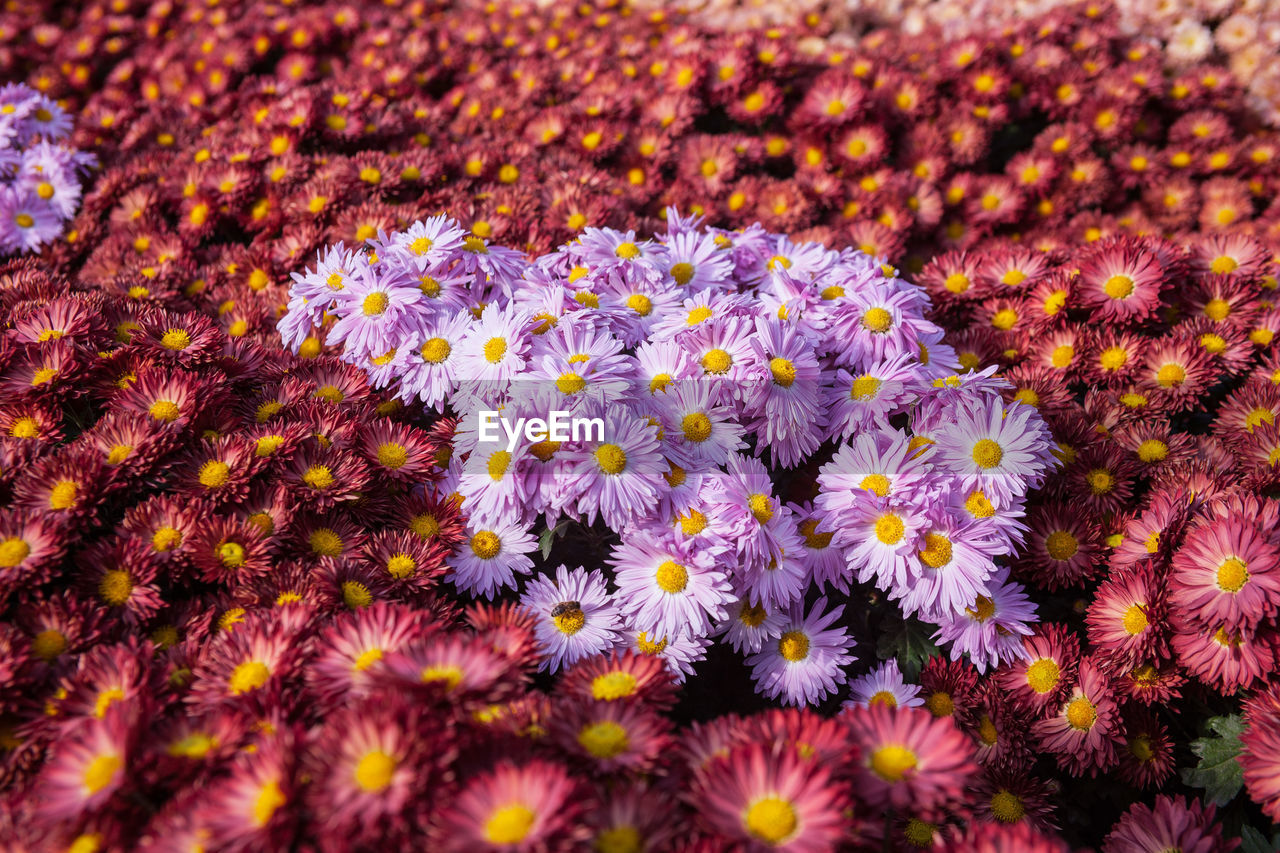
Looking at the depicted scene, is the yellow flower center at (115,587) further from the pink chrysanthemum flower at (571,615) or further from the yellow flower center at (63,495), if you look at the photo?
the pink chrysanthemum flower at (571,615)

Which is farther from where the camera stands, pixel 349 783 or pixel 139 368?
pixel 139 368

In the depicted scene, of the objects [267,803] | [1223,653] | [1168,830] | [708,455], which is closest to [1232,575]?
[1223,653]

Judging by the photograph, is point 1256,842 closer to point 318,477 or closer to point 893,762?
point 893,762

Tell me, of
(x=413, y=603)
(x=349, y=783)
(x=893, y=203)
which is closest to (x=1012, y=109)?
(x=893, y=203)

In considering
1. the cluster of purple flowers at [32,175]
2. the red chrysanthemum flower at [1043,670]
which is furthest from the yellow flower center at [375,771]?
the cluster of purple flowers at [32,175]

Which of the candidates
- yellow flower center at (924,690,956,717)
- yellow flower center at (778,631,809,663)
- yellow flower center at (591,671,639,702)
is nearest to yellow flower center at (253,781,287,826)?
yellow flower center at (591,671,639,702)

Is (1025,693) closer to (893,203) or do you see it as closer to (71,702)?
(71,702)
